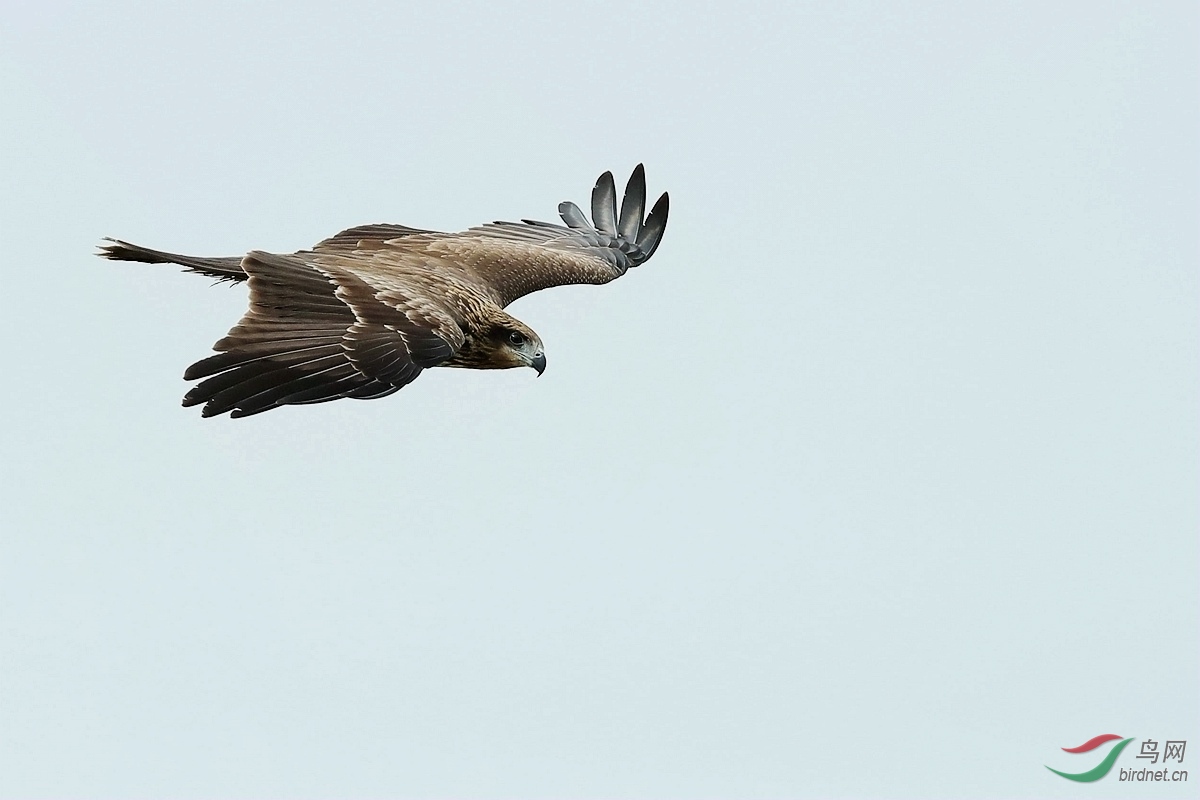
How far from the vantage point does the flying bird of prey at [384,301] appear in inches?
537

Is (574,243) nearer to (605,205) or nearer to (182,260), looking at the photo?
(605,205)

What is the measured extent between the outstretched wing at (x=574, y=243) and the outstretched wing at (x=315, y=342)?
249 centimetres

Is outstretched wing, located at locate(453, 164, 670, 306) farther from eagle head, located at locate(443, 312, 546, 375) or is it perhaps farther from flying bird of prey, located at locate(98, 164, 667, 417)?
eagle head, located at locate(443, 312, 546, 375)

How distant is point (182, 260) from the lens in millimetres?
15562

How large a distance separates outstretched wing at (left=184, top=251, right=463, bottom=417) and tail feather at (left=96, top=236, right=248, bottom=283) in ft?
1.42

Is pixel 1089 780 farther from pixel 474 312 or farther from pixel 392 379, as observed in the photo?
pixel 392 379

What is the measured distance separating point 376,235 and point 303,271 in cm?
295

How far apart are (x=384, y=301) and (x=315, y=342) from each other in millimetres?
1084

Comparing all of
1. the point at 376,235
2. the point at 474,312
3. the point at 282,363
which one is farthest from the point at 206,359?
the point at 376,235

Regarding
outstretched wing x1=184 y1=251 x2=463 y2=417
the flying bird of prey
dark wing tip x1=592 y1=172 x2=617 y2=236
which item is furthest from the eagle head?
dark wing tip x1=592 y1=172 x2=617 y2=236

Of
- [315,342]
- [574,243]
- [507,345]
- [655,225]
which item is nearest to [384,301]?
[315,342]

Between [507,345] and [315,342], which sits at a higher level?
[507,345]

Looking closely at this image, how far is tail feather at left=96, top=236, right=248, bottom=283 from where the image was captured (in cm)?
1545

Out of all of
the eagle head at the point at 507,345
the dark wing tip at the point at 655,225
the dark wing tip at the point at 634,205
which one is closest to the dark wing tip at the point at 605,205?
the dark wing tip at the point at 634,205
